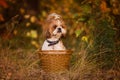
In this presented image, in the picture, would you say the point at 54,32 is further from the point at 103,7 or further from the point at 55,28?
the point at 103,7

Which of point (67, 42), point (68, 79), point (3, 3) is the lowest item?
point (68, 79)

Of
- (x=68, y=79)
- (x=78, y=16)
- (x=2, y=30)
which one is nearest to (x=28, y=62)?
(x=68, y=79)

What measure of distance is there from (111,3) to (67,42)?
238 centimetres

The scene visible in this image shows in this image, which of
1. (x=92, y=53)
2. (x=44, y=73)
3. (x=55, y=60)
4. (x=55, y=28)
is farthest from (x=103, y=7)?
(x=44, y=73)

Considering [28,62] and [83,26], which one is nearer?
[28,62]

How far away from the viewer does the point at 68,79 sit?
614 centimetres

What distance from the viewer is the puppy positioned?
21.6 feet

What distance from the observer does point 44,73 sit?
6.39 meters

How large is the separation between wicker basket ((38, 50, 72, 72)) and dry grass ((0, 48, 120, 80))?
12cm

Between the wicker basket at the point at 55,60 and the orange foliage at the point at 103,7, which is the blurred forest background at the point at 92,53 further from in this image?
the wicker basket at the point at 55,60

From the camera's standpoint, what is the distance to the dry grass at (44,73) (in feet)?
20.3

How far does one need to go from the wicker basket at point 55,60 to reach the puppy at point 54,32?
17 cm

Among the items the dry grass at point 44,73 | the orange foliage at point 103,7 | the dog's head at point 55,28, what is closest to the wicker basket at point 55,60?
the dry grass at point 44,73

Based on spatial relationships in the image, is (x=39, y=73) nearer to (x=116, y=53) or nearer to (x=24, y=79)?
(x=24, y=79)
